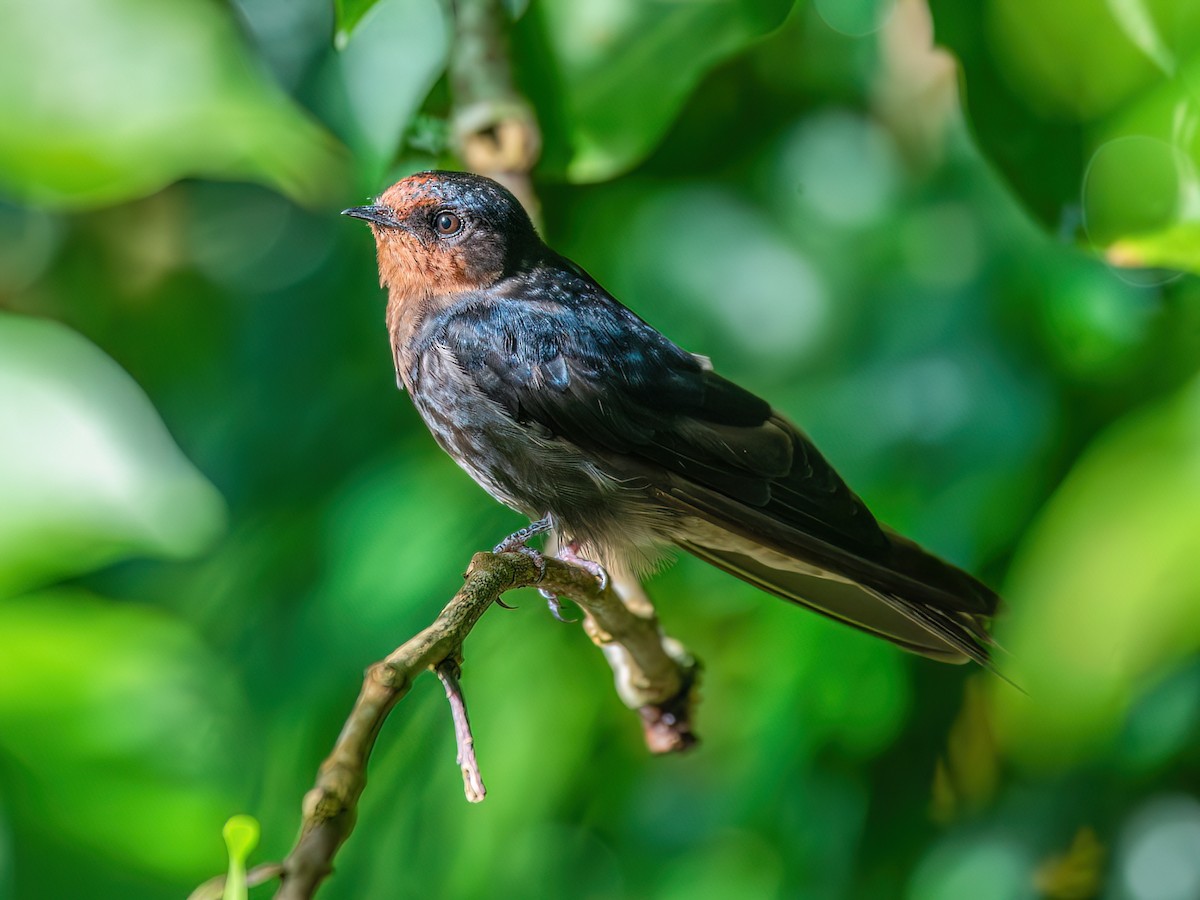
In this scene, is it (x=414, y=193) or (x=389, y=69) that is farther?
(x=389, y=69)

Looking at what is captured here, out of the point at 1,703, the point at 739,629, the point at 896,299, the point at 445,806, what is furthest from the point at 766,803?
the point at 1,703

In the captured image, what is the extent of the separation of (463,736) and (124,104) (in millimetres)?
1116

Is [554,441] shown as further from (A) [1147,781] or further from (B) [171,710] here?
(A) [1147,781]

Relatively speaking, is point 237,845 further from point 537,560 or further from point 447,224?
point 447,224

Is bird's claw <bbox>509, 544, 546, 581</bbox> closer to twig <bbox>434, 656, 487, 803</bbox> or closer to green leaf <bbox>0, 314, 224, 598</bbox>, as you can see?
twig <bbox>434, 656, 487, 803</bbox>

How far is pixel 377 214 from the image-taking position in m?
1.41

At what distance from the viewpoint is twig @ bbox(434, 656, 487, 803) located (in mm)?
868

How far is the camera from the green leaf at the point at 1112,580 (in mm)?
1438

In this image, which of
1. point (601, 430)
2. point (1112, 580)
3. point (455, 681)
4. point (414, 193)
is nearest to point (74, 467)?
point (414, 193)

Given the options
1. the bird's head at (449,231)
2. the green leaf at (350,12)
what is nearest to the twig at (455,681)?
the bird's head at (449,231)

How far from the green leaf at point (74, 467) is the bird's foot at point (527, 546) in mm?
601

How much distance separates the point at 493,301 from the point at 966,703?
39.0 inches

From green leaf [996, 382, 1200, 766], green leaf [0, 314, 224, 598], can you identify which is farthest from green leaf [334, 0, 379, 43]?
green leaf [996, 382, 1200, 766]

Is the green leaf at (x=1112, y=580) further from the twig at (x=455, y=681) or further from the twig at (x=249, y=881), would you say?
the twig at (x=249, y=881)
